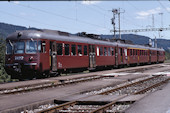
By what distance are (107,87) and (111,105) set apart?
6052 millimetres

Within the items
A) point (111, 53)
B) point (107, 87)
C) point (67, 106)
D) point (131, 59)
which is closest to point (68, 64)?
point (107, 87)

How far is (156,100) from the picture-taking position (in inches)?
352

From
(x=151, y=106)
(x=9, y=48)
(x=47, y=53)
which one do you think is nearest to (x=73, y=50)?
(x=47, y=53)

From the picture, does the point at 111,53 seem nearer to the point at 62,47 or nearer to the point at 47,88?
the point at 62,47

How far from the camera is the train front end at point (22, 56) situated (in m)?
17.0

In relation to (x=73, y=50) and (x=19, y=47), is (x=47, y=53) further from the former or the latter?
(x=73, y=50)

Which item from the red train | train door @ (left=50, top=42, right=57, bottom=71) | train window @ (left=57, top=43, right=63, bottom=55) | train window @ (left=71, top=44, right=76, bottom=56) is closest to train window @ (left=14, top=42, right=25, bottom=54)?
the red train

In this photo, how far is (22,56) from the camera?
1706 centimetres

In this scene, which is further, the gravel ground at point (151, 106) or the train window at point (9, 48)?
the train window at point (9, 48)

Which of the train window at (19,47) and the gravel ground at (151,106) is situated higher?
the train window at (19,47)

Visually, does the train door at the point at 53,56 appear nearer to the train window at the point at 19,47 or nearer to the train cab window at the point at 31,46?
the train cab window at the point at 31,46

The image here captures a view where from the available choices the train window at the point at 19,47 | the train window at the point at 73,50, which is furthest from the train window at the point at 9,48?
the train window at the point at 73,50

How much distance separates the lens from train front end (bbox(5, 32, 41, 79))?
17.0 meters

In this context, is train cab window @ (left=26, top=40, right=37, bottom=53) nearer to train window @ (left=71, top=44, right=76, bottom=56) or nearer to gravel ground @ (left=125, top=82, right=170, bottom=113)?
train window @ (left=71, top=44, right=76, bottom=56)
